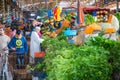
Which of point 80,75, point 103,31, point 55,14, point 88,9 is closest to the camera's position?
point 80,75

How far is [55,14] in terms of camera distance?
57.2 feet

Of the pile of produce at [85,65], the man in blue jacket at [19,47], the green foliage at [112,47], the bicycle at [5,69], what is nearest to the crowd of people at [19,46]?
the man in blue jacket at [19,47]

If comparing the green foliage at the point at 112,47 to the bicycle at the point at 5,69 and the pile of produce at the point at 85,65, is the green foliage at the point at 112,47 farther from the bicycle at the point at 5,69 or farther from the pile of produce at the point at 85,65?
the bicycle at the point at 5,69

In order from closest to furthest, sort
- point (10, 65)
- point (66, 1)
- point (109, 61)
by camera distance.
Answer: point (109, 61), point (10, 65), point (66, 1)

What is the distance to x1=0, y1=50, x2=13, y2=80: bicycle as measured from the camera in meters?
10.4

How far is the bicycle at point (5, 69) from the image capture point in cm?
1044

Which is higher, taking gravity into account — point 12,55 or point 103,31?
point 103,31

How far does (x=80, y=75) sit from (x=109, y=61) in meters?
0.73

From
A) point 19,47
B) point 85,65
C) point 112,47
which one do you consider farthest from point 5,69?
point 85,65

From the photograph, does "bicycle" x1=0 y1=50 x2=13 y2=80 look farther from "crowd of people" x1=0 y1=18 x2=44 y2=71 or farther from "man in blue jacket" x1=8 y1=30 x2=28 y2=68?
"man in blue jacket" x1=8 y1=30 x2=28 y2=68

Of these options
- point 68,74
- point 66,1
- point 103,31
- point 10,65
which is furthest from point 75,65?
point 66,1

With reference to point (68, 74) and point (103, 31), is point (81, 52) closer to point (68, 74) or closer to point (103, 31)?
point (68, 74)

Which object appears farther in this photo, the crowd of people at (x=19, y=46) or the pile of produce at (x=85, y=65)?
the crowd of people at (x=19, y=46)

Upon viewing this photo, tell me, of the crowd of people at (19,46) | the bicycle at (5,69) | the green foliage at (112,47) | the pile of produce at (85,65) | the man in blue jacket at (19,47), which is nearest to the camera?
the pile of produce at (85,65)
